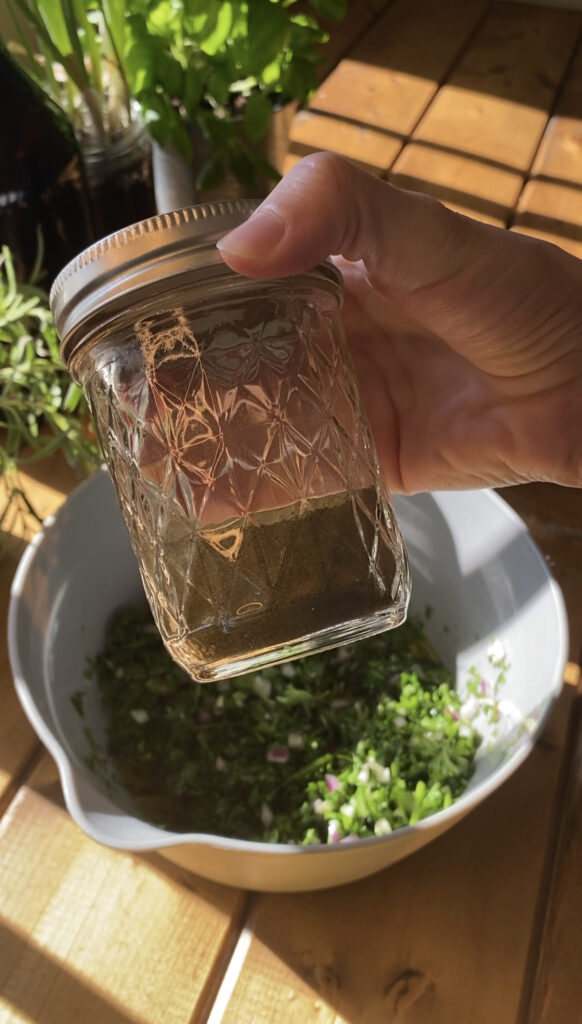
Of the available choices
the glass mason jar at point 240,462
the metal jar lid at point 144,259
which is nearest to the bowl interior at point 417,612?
the glass mason jar at point 240,462

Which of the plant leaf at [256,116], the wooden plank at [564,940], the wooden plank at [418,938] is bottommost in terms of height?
the wooden plank at [564,940]

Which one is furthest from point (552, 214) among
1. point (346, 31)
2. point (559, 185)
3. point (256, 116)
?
point (346, 31)

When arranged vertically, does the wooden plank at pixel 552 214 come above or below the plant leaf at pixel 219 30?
below

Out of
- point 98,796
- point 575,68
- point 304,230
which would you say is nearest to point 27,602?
point 98,796

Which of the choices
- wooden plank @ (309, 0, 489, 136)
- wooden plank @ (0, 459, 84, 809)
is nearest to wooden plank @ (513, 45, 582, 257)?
wooden plank @ (309, 0, 489, 136)

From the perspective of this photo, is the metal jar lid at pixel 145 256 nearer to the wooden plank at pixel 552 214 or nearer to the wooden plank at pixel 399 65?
the wooden plank at pixel 552 214

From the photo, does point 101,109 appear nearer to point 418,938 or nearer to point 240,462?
point 240,462
